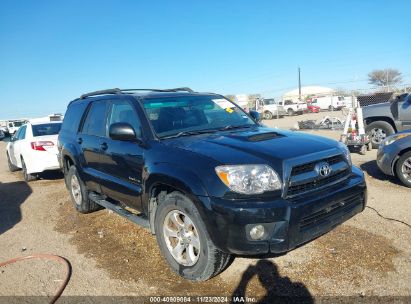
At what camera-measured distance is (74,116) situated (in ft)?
19.7

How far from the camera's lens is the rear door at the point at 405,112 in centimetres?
1016

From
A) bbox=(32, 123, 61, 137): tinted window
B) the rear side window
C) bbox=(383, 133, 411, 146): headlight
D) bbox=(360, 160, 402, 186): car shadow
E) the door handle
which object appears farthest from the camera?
bbox=(32, 123, 61, 137): tinted window

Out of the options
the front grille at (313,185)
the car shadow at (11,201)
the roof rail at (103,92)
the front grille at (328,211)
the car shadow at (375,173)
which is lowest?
the car shadow at (375,173)

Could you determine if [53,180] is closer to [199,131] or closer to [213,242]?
[199,131]

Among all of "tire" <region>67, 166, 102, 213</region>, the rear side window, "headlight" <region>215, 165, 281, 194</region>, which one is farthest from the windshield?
"tire" <region>67, 166, 102, 213</region>

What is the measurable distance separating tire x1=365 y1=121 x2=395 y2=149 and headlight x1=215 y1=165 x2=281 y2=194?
8.98 m

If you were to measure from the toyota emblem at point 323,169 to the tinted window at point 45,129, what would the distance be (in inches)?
304

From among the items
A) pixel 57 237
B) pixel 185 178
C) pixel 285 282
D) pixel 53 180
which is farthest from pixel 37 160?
pixel 285 282

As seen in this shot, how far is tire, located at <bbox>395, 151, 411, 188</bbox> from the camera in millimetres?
6418

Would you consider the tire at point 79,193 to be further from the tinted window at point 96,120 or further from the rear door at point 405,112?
the rear door at point 405,112

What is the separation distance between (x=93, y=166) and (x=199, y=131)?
74.0 inches

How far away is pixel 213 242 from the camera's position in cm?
320

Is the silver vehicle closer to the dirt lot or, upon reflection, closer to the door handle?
the dirt lot

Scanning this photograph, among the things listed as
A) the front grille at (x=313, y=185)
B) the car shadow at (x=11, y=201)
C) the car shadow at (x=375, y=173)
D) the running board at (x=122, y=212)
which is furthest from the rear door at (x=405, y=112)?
the car shadow at (x=11, y=201)
